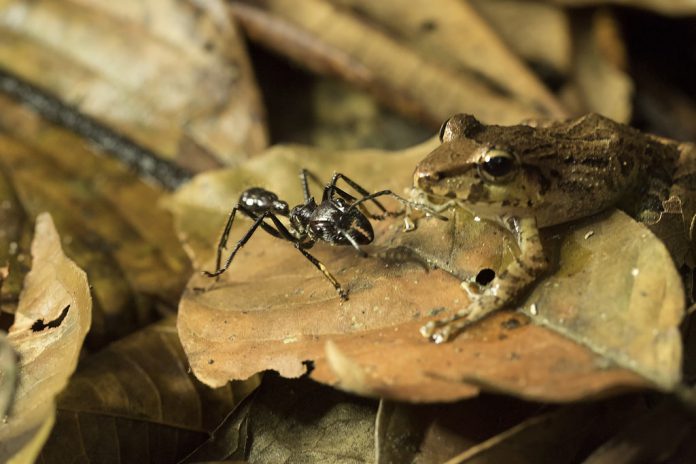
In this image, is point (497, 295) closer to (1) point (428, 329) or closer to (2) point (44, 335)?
(1) point (428, 329)

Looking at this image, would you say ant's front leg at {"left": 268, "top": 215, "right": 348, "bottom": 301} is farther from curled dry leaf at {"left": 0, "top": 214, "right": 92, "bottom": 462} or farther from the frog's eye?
curled dry leaf at {"left": 0, "top": 214, "right": 92, "bottom": 462}

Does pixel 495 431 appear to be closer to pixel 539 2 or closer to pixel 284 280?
pixel 284 280

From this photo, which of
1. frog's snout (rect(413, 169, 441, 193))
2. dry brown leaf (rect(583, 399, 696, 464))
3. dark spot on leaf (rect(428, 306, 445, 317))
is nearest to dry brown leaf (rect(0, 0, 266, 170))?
frog's snout (rect(413, 169, 441, 193))

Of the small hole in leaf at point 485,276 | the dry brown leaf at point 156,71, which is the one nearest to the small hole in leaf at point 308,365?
the small hole in leaf at point 485,276

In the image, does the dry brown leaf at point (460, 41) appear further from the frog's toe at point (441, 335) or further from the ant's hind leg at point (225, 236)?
the frog's toe at point (441, 335)

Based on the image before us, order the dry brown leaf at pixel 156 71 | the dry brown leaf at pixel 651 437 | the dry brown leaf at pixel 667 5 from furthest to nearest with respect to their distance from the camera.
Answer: the dry brown leaf at pixel 156 71
the dry brown leaf at pixel 667 5
the dry brown leaf at pixel 651 437

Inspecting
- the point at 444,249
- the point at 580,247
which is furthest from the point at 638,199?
the point at 444,249

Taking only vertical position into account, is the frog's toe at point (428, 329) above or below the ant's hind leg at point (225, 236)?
above

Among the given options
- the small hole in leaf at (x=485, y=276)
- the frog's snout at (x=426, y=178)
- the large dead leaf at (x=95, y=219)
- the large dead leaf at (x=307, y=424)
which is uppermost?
the frog's snout at (x=426, y=178)
